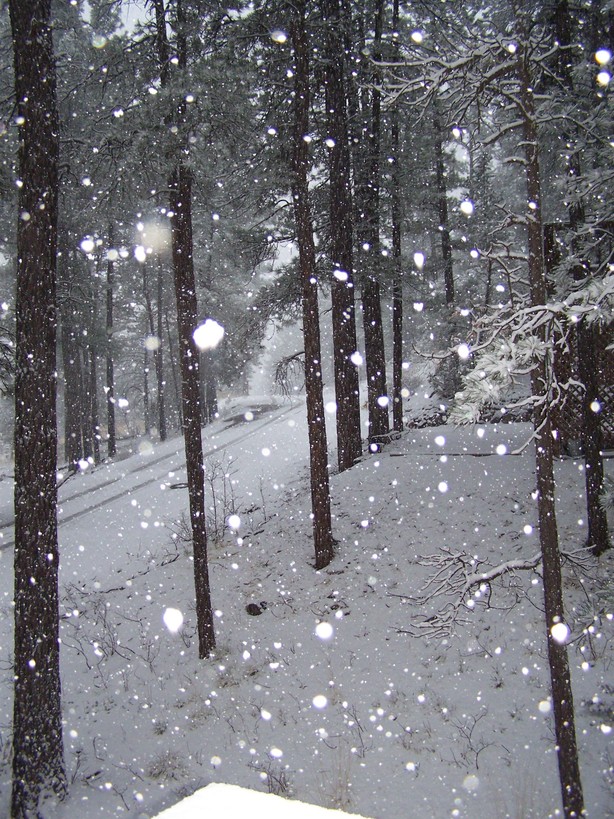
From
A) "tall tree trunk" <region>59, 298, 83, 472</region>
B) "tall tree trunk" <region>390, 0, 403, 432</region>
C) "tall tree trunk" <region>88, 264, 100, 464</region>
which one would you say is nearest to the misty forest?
"tall tree trunk" <region>390, 0, 403, 432</region>

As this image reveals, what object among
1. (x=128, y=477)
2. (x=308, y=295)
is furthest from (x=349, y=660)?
(x=128, y=477)

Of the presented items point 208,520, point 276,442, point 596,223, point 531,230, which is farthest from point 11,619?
point 276,442

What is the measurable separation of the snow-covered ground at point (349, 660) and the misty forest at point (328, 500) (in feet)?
0.15

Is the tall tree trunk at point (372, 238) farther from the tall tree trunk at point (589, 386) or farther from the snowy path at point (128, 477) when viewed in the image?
the snowy path at point (128, 477)

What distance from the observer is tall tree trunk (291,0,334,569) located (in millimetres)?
9731

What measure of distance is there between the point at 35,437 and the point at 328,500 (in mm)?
5979

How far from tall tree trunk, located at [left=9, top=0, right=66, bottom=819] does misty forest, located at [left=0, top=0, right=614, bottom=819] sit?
0.10 ft

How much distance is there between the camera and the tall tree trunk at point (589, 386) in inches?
333

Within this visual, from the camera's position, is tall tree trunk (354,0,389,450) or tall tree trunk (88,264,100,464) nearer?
tall tree trunk (354,0,389,450)

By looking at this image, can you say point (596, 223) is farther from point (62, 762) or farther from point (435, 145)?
point (435, 145)

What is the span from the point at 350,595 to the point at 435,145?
609 inches

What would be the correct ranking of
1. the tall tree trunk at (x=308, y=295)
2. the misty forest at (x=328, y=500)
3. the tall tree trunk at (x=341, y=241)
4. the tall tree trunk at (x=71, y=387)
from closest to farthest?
the misty forest at (x=328, y=500) → the tall tree trunk at (x=308, y=295) → the tall tree trunk at (x=341, y=241) → the tall tree trunk at (x=71, y=387)

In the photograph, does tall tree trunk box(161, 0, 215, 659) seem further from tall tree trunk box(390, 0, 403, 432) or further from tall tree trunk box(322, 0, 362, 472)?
tall tree trunk box(390, 0, 403, 432)

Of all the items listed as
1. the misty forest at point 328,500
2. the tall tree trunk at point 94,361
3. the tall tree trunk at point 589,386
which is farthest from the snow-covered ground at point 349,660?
the tall tree trunk at point 94,361
